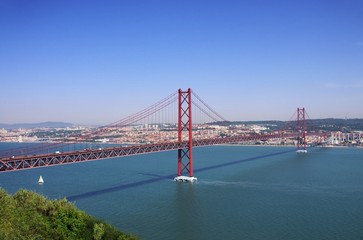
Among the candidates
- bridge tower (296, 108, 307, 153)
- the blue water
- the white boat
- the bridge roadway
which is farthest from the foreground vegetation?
bridge tower (296, 108, 307, 153)

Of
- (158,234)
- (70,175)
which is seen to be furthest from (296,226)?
(70,175)

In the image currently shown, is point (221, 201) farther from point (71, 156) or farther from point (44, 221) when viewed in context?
point (44, 221)

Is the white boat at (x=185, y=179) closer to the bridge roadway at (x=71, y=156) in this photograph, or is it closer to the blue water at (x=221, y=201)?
the blue water at (x=221, y=201)

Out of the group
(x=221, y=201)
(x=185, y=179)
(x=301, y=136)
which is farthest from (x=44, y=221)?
(x=301, y=136)

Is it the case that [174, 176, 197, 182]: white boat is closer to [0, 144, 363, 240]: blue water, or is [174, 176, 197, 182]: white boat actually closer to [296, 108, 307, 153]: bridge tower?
[0, 144, 363, 240]: blue water

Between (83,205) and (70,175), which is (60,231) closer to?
(83,205)
